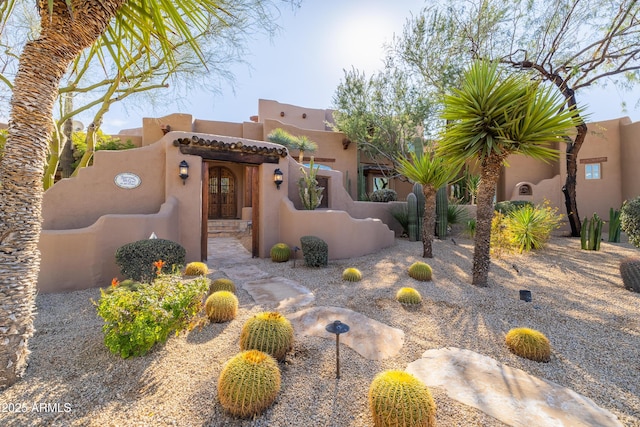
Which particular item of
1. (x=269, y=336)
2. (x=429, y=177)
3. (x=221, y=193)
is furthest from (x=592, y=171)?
(x=221, y=193)

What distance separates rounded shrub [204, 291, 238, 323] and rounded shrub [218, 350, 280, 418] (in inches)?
64.2

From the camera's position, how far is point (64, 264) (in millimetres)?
5316

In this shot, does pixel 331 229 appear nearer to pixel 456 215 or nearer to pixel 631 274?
pixel 456 215

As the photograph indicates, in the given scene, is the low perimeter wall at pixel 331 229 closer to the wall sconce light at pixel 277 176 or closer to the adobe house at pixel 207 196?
the adobe house at pixel 207 196

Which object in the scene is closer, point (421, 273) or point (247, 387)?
point (247, 387)

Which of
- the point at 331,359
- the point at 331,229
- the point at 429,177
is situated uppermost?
the point at 429,177

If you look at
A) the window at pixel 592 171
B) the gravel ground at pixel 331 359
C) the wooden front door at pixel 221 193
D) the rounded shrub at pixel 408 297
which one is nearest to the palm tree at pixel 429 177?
the gravel ground at pixel 331 359

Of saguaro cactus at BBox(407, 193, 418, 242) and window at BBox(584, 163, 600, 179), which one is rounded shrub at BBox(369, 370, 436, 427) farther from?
window at BBox(584, 163, 600, 179)

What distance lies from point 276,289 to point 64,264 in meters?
4.27

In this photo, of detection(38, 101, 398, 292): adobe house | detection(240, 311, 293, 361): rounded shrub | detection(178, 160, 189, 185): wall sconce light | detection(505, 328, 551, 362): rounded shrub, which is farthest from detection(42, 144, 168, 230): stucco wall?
detection(505, 328, 551, 362): rounded shrub

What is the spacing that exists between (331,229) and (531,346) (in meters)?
5.55

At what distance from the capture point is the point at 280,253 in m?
7.85

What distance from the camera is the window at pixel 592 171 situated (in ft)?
46.9

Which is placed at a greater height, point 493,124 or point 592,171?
point 592,171
